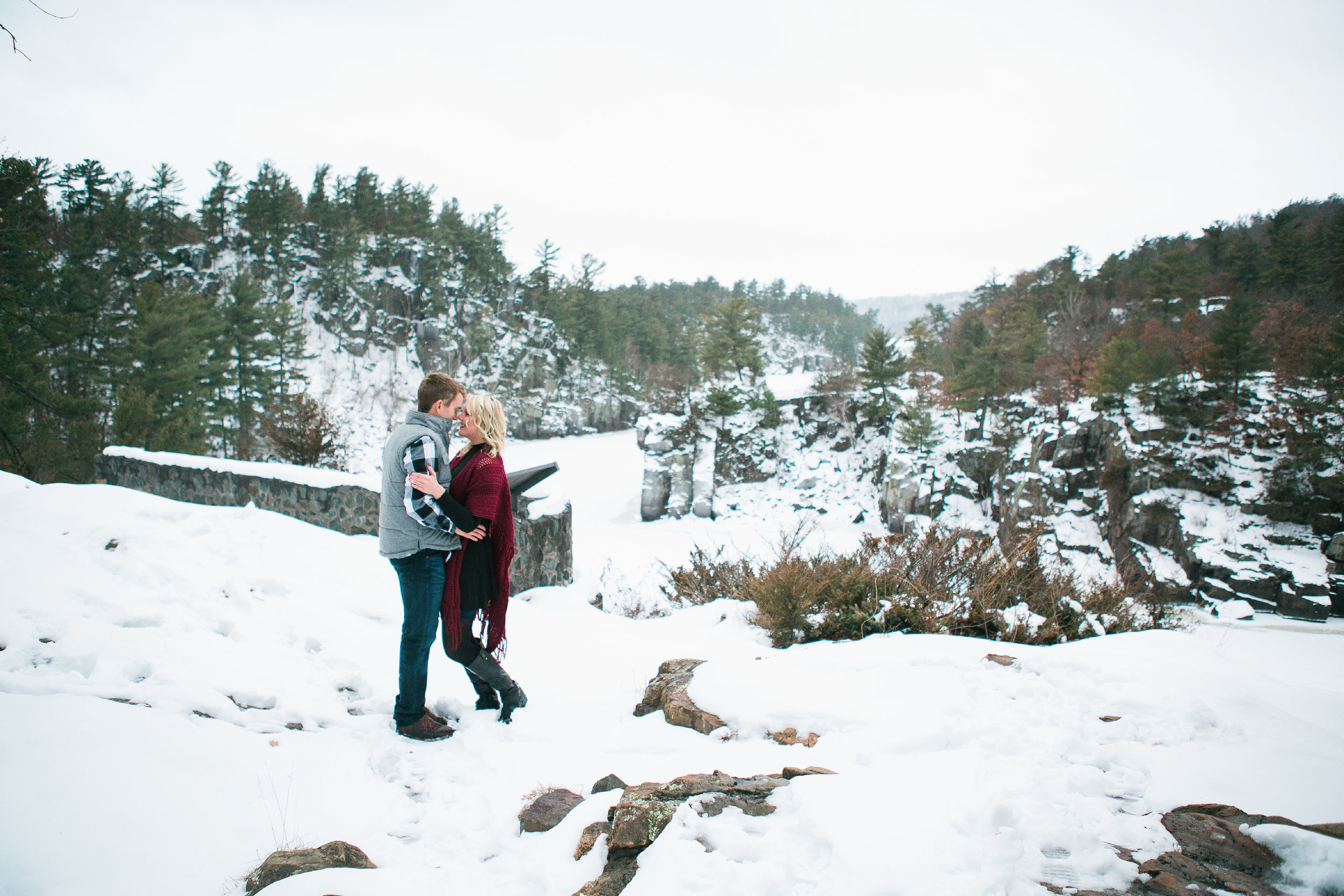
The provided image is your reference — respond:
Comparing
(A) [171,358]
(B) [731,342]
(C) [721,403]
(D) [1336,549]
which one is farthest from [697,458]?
(A) [171,358]

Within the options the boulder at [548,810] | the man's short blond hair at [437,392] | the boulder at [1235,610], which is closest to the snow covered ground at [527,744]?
the boulder at [548,810]

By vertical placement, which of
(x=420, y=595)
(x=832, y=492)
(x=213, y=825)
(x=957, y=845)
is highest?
(x=420, y=595)

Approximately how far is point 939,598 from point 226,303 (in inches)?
1187

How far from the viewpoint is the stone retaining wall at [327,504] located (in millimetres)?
6598

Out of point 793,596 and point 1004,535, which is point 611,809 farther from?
point 1004,535

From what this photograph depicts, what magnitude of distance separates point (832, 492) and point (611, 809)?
68.2 feet

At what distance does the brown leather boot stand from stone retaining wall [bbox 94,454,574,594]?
3.38m

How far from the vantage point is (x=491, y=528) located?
3.05m

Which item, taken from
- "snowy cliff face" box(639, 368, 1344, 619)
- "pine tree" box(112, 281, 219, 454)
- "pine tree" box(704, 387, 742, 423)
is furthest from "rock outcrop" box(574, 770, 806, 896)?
"pine tree" box(704, 387, 742, 423)

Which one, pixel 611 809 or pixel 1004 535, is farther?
pixel 1004 535

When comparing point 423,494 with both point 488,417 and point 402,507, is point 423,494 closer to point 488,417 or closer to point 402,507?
point 402,507

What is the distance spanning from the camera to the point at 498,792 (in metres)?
2.48

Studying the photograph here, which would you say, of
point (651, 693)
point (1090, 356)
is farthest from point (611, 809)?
point (1090, 356)

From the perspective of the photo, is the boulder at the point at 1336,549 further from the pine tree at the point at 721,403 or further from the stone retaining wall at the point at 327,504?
the stone retaining wall at the point at 327,504
